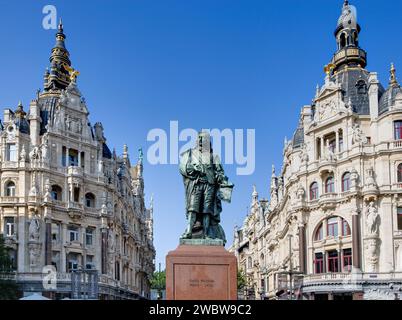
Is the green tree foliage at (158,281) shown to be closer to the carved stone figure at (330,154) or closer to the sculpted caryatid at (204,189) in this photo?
the carved stone figure at (330,154)

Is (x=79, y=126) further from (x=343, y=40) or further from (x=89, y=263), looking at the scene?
(x=343, y=40)

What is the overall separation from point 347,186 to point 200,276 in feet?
131

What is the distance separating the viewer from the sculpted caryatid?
77.3 feet

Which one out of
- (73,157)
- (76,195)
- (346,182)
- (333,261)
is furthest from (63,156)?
(333,261)

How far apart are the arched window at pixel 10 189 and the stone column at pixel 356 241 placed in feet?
108

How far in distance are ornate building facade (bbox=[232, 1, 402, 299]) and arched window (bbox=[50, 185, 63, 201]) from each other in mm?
23919

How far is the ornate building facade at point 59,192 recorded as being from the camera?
58.4 meters

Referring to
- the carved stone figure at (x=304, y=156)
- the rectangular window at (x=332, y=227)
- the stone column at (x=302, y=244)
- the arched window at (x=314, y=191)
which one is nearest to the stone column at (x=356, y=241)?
the rectangular window at (x=332, y=227)

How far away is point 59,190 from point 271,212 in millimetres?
33101

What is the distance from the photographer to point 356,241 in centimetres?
5562

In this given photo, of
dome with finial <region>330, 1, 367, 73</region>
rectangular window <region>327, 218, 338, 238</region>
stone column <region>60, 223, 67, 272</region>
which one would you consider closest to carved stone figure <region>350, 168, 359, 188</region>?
rectangular window <region>327, 218, 338, 238</region>

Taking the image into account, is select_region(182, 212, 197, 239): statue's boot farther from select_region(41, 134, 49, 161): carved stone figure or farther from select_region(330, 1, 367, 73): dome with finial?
select_region(330, 1, 367, 73): dome with finial
